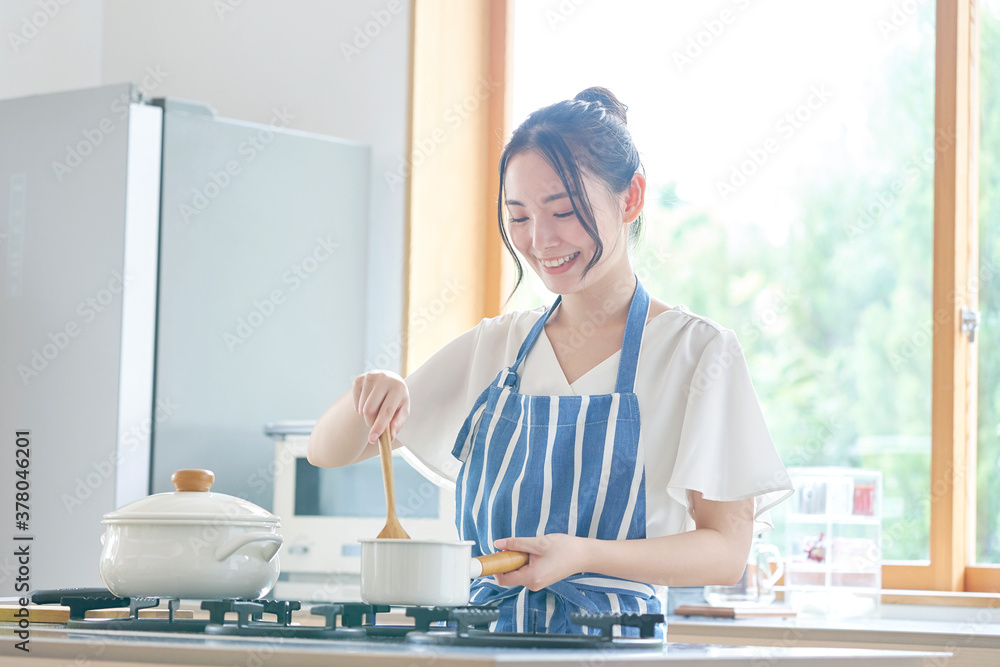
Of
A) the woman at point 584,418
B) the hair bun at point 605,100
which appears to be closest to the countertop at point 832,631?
the woman at point 584,418

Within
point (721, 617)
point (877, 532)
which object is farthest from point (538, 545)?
point (877, 532)

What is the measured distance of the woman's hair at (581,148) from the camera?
1219 millimetres

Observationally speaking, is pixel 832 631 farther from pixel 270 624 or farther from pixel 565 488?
pixel 270 624

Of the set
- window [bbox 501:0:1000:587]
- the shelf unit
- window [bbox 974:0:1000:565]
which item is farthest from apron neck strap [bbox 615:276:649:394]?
window [bbox 974:0:1000:565]

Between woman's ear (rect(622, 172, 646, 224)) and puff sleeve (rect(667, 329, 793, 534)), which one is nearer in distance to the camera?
puff sleeve (rect(667, 329, 793, 534))

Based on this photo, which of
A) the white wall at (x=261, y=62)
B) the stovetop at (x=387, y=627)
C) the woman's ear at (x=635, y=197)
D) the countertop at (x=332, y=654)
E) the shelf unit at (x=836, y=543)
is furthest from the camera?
the white wall at (x=261, y=62)

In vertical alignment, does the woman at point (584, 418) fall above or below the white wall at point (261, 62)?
below

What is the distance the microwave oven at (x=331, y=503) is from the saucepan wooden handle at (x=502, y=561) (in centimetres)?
137

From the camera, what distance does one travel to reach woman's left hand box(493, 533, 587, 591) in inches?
38.2

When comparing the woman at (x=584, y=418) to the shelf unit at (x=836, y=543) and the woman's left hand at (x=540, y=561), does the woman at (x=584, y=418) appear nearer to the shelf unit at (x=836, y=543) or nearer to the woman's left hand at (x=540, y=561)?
the woman's left hand at (x=540, y=561)

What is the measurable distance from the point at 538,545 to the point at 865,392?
1.73m

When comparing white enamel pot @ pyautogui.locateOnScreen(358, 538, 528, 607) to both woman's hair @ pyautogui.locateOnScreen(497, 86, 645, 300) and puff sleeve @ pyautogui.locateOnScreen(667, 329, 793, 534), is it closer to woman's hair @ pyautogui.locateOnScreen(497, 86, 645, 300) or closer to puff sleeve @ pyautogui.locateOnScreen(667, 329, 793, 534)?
puff sleeve @ pyautogui.locateOnScreen(667, 329, 793, 534)

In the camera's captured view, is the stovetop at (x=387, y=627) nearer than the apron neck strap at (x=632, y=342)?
Yes

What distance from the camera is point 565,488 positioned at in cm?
116
